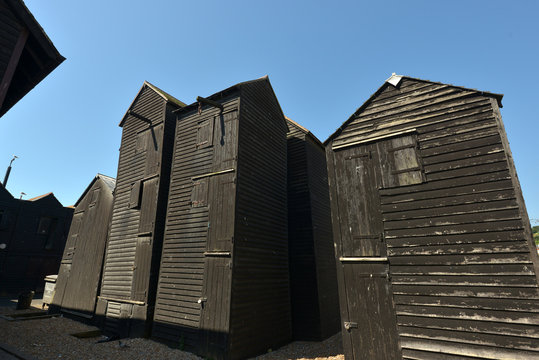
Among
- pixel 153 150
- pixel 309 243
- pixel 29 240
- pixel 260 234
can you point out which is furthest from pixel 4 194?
pixel 309 243

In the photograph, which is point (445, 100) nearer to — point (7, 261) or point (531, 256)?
point (531, 256)

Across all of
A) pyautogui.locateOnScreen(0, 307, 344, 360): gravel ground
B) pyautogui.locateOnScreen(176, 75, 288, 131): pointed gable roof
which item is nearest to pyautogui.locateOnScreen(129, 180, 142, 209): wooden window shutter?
pyautogui.locateOnScreen(176, 75, 288, 131): pointed gable roof

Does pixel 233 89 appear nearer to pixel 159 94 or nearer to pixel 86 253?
pixel 159 94

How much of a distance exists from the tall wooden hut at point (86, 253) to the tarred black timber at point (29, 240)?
396 inches

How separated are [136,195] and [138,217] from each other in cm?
108

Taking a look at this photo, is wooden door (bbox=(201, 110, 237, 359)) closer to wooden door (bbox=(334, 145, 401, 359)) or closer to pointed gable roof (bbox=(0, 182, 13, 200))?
wooden door (bbox=(334, 145, 401, 359))

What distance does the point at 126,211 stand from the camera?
A: 532 inches

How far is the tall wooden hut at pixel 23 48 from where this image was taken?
6.82 meters

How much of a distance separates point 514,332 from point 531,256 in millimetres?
1540

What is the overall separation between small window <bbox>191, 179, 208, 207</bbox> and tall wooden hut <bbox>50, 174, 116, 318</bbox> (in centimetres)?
697

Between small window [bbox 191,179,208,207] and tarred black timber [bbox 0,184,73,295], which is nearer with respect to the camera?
small window [bbox 191,179,208,207]

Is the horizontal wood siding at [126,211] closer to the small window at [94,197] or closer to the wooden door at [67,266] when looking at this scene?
the small window at [94,197]

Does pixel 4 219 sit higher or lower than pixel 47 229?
higher

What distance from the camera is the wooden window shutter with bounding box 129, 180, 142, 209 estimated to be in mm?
12988
